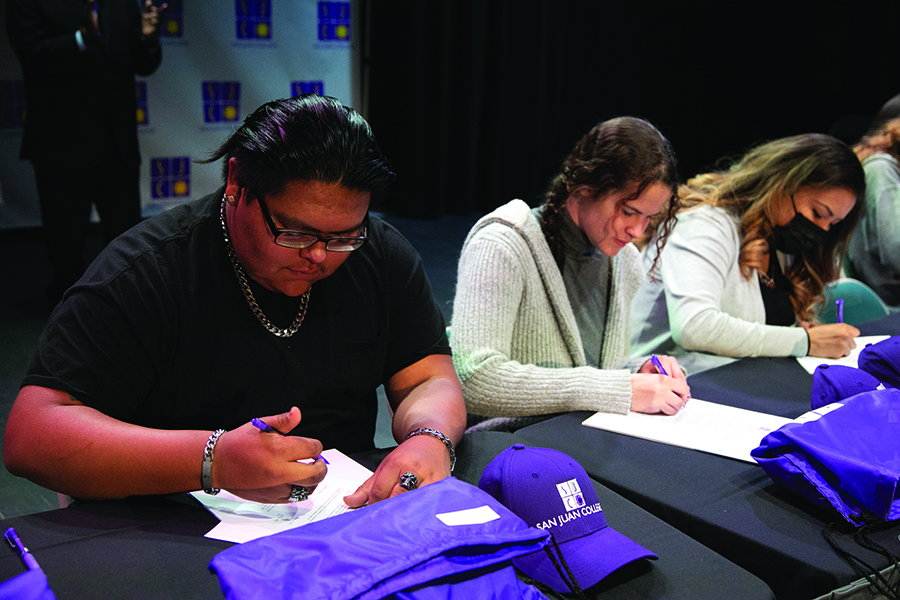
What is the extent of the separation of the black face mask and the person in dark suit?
3.17 metres

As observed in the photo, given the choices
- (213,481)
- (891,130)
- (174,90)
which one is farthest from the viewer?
(174,90)

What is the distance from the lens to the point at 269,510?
1.04 meters

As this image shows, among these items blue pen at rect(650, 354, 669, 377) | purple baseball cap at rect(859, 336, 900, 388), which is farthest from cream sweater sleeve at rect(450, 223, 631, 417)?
purple baseball cap at rect(859, 336, 900, 388)

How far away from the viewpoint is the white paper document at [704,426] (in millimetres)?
1376

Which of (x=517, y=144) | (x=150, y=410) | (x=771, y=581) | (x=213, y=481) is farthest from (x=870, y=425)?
(x=517, y=144)

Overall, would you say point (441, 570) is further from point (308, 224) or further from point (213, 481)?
point (308, 224)

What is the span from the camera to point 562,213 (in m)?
1.81

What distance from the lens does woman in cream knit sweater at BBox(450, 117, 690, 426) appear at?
5.11 feet

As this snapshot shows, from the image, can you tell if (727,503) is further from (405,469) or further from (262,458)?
(262,458)

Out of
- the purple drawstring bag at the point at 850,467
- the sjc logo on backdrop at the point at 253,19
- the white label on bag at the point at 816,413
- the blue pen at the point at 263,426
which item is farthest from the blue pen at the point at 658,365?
the sjc logo on backdrop at the point at 253,19

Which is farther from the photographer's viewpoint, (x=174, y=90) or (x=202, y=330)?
(x=174, y=90)

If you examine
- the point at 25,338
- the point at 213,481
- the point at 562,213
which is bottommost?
the point at 25,338

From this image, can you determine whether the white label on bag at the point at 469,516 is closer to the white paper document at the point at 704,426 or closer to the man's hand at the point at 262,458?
the man's hand at the point at 262,458

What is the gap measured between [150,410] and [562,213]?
107 centimetres
